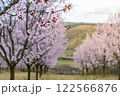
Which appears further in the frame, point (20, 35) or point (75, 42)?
point (75, 42)

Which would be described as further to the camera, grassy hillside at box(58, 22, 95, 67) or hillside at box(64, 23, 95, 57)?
hillside at box(64, 23, 95, 57)

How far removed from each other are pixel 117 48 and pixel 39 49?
36.0 ft

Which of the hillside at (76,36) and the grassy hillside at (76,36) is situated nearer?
the grassy hillside at (76,36)

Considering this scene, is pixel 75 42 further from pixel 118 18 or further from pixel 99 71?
pixel 118 18

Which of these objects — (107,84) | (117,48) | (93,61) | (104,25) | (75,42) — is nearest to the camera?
(107,84)

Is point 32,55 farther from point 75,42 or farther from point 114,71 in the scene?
point 75,42

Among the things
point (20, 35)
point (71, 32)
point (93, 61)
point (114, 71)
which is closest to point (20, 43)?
point (20, 35)

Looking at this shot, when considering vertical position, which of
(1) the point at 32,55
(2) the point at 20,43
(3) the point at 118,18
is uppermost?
(3) the point at 118,18

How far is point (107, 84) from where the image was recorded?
9672 mm

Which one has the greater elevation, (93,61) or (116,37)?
(116,37)

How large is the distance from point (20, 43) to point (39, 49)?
238 centimetres

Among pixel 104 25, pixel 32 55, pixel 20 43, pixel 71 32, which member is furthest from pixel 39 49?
pixel 71 32

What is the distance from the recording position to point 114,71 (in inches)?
1913

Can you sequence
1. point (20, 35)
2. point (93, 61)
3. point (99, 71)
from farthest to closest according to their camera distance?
point (99, 71) < point (93, 61) < point (20, 35)
